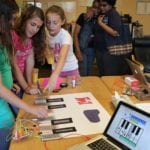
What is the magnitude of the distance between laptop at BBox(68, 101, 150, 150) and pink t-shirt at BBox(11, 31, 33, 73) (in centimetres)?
107

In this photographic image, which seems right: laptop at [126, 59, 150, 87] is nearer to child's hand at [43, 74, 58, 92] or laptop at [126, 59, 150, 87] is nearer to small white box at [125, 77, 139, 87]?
small white box at [125, 77, 139, 87]

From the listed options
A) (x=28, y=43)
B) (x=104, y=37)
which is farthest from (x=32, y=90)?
(x=104, y=37)

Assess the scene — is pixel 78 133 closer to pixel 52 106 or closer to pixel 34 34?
pixel 52 106

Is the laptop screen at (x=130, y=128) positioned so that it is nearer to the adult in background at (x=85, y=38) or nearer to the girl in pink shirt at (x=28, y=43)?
the girl in pink shirt at (x=28, y=43)

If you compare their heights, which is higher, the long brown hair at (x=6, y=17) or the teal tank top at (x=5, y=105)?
the long brown hair at (x=6, y=17)

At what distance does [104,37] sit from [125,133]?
2162 mm

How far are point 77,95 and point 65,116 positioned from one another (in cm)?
35

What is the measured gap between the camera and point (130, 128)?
130cm

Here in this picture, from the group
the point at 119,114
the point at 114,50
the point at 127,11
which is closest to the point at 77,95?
the point at 119,114

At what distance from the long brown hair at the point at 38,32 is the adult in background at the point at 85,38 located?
144 centimetres

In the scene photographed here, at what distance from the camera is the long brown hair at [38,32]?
208 cm

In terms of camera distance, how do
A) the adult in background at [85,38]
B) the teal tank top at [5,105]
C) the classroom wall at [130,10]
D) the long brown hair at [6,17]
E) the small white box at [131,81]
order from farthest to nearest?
the classroom wall at [130,10] < the adult in background at [85,38] < the small white box at [131,81] < the teal tank top at [5,105] < the long brown hair at [6,17]

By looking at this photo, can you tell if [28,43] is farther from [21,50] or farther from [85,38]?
[85,38]

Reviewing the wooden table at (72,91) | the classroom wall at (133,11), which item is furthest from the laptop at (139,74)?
the classroom wall at (133,11)
